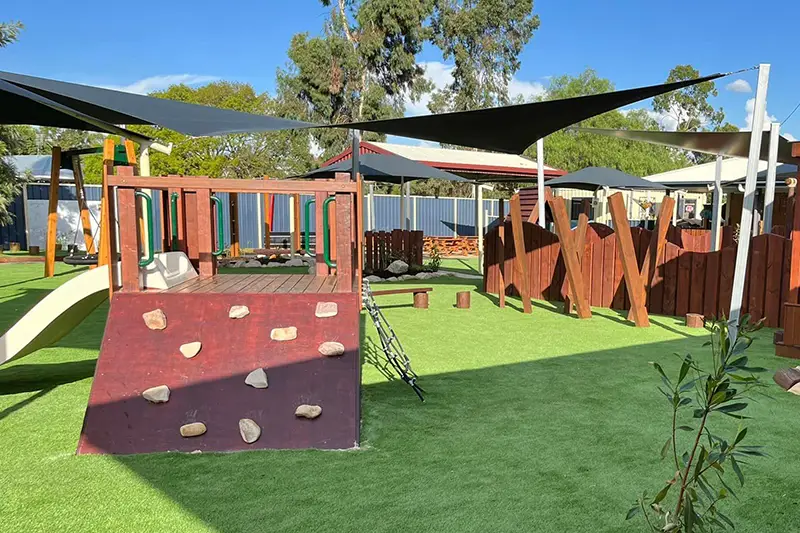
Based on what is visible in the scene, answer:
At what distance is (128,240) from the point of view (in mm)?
3391

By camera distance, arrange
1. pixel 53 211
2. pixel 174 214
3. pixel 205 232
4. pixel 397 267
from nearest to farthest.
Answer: pixel 205 232 < pixel 174 214 < pixel 53 211 < pixel 397 267

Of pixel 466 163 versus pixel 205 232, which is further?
pixel 466 163

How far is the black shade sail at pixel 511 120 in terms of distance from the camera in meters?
4.20

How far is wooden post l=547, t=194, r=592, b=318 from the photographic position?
22.4ft

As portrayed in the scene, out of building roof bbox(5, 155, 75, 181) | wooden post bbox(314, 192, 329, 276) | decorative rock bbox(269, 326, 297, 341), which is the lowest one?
decorative rock bbox(269, 326, 297, 341)

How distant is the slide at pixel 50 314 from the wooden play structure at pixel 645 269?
4.90m

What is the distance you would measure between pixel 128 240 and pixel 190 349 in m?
0.75

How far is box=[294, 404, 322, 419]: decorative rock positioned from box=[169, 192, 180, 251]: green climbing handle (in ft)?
9.78

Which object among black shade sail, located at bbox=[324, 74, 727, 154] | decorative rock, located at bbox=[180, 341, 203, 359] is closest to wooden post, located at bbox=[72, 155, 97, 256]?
black shade sail, located at bbox=[324, 74, 727, 154]

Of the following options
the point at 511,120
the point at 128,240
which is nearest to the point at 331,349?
the point at 128,240

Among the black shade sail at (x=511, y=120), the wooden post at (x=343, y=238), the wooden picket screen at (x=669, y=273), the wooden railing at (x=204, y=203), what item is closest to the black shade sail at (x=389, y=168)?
the wooden picket screen at (x=669, y=273)

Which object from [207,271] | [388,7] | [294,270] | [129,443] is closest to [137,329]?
[129,443]

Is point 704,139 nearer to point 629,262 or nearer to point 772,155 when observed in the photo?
point 772,155

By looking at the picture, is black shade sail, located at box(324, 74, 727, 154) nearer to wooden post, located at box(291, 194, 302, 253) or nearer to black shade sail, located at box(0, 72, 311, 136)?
black shade sail, located at box(0, 72, 311, 136)
